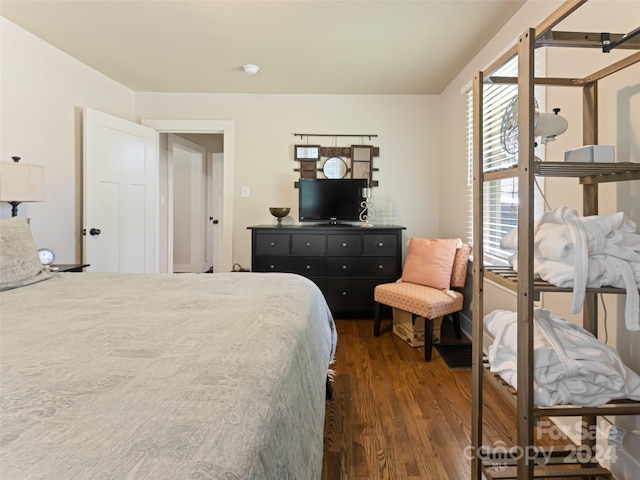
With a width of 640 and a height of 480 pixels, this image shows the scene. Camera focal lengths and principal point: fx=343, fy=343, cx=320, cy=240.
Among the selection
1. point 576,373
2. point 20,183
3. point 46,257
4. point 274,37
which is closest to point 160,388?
point 576,373

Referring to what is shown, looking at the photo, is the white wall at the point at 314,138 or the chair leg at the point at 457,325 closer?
the chair leg at the point at 457,325

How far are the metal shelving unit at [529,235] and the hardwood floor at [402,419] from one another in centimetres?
22

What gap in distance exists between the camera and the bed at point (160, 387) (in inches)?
20.1

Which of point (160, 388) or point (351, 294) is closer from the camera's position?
point (160, 388)

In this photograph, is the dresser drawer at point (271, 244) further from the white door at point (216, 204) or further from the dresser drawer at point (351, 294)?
the white door at point (216, 204)

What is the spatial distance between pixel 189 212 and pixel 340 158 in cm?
320

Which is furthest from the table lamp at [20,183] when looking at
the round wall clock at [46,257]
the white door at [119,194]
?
the white door at [119,194]

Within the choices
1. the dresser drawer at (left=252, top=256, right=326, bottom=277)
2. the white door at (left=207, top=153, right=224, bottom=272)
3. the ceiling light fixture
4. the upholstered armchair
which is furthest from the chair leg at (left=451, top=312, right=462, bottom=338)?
the white door at (left=207, top=153, right=224, bottom=272)

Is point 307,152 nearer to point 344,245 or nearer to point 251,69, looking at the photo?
point 251,69

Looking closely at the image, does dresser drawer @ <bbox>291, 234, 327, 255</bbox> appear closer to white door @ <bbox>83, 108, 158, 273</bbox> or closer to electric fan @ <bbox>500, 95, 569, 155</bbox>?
white door @ <bbox>83, 108, 158, 273</bbox>

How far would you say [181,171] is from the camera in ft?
19.3

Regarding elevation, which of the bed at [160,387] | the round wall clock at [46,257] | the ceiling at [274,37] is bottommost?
the bed at [160,387]

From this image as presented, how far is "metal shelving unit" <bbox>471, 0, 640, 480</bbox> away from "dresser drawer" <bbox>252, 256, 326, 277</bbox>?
2.14m

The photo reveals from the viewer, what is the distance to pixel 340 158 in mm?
3818
